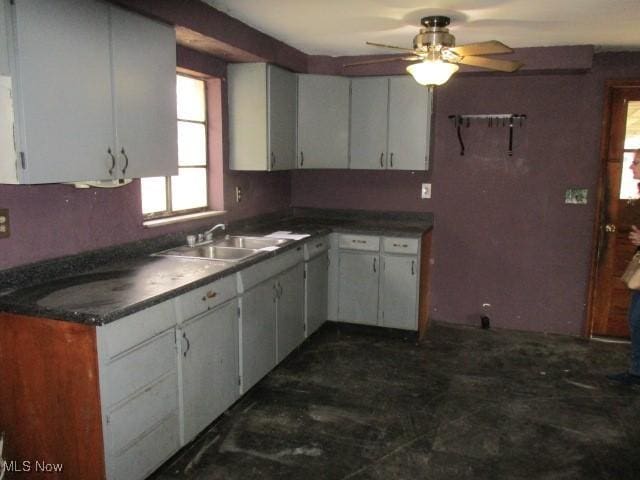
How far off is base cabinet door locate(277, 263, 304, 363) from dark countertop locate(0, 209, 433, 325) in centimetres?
25

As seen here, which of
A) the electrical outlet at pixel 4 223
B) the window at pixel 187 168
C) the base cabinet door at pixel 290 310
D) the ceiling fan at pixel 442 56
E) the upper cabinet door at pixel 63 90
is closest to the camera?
the upper cabinet door at pixel 63 90

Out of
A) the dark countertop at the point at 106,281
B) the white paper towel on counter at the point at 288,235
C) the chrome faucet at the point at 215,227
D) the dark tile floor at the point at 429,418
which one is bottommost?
the dark tile floor at the point at 429,418

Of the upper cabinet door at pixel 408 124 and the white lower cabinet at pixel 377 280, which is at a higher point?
the upper cabinet door at pixel 408 124

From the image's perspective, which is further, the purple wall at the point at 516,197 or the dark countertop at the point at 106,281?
the purple wall at the point at 516,197

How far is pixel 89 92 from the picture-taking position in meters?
2.27

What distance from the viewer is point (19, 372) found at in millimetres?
2146

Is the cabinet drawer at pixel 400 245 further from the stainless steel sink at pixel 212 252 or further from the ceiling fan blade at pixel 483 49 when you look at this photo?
the ceiling fan blade at pixel 483 49

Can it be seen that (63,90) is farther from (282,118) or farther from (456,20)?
(456,20)

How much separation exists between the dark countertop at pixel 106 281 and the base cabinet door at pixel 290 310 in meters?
0.25

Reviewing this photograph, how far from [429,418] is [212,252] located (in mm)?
1698

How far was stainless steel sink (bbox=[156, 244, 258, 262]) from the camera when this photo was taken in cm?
326

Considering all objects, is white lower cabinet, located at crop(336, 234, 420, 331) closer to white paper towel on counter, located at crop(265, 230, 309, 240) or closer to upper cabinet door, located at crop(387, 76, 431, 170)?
white paper towel on counter, located at crop(265, 230, 309, 240)

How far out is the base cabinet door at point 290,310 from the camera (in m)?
3.56

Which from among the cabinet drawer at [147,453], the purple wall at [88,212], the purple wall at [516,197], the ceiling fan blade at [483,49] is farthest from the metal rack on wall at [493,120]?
the cabinet drawer at [147,453]
